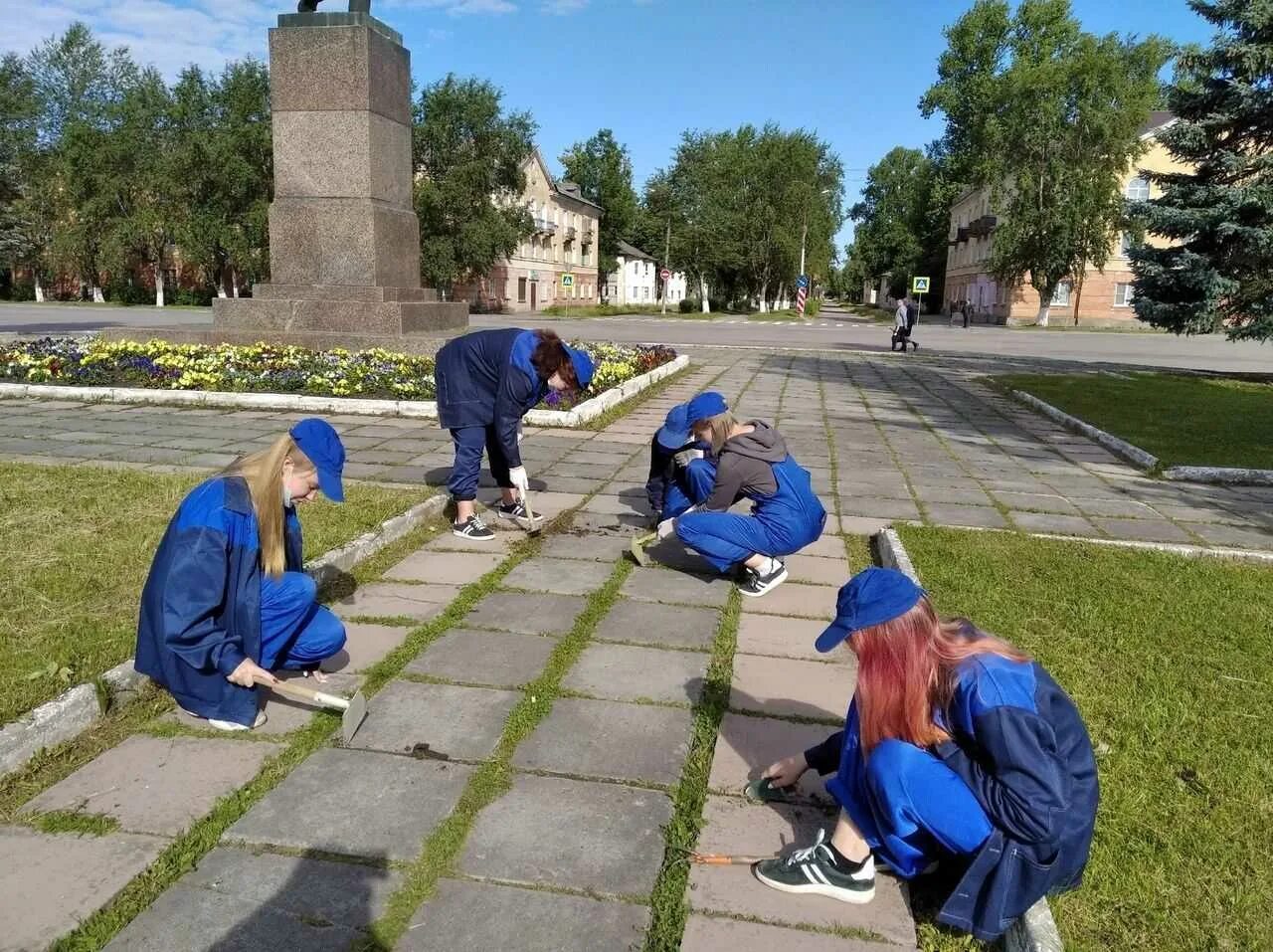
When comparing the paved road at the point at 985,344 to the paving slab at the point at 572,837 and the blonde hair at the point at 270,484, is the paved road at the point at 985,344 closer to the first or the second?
the blonde hair at the point at 270,484

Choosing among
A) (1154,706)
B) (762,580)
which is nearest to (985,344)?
(762,580)

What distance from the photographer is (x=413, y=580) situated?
15.0ft

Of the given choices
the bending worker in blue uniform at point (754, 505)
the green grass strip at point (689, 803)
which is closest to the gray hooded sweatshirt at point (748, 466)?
the bending worker in blue uniform at point (754, 505)

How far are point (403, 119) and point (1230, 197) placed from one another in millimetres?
14915

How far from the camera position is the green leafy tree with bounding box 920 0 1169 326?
136 ft

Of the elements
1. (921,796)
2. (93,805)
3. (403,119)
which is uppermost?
(403,119)

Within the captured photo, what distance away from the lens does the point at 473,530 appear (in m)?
5.34

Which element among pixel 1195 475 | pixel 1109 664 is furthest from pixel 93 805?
pixel 1195 475

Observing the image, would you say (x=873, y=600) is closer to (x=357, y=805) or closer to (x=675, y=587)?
(x=357, y=805)

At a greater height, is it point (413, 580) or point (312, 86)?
point (312, 86)

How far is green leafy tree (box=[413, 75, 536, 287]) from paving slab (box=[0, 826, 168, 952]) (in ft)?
143

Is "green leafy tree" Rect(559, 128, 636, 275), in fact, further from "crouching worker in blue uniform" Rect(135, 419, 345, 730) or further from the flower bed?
"crouching worker in blue uniform" Rect(135, 419, 345, 730)

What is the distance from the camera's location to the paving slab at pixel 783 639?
12.6 ft

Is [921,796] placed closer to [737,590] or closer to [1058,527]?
[737,590]
